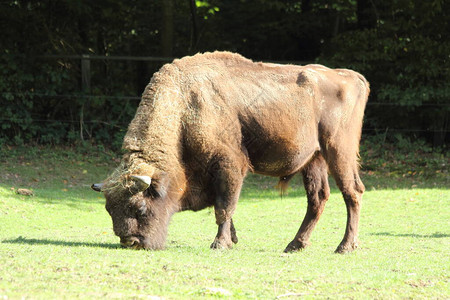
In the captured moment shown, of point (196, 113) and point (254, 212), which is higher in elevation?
point (196, 113)

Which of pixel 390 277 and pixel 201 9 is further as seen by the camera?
pixel 201 9

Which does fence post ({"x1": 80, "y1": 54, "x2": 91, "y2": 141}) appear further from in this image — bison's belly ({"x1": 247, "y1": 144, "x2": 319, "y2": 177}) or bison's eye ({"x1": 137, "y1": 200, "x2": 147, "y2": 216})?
bison's eye ({"x1": 137, "y1": 200, "x2": 147, "y2": 216})

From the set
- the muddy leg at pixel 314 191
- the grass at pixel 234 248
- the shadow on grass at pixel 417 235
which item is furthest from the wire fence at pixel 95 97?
the muddy leg at pixel 314 191

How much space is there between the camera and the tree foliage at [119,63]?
21.4 meters

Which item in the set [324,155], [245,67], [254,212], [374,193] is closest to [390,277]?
[324,155]

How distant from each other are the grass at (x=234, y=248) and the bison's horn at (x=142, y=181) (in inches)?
33.3

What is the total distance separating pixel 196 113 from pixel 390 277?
3.29m

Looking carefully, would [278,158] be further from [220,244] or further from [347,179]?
[220,244]

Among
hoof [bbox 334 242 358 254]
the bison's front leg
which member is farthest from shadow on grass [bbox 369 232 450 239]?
the bison's front leg

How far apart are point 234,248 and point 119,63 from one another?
15.0 m

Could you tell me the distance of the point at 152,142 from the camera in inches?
352

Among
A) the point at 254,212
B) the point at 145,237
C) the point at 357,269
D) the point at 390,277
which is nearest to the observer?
the point at 390,277

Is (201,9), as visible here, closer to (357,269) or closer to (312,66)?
(312,66)

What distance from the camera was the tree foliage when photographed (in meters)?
21.4
